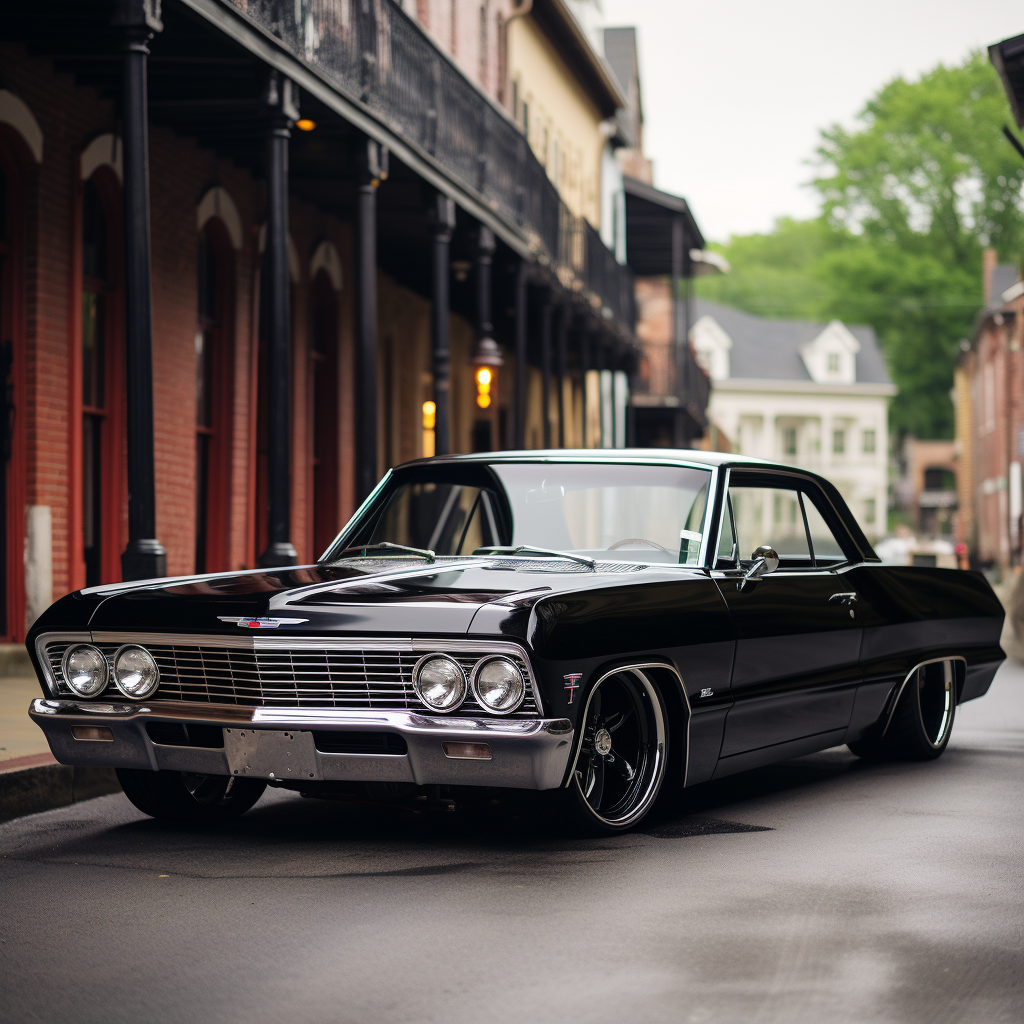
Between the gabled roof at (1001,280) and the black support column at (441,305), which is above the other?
the gabled roof at (1001,280)

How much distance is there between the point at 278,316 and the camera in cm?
1180

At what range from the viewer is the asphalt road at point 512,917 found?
160 inches

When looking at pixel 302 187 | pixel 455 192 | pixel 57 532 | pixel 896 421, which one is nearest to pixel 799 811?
pixel 57 532

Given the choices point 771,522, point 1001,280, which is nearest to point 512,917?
point 771,522

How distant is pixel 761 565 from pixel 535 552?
941mm

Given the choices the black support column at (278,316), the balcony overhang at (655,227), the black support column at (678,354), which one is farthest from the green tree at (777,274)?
the black support column at (278,316)

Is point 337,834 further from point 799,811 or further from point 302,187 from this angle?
point 302,187

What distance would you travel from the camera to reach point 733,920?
4926 millimetres

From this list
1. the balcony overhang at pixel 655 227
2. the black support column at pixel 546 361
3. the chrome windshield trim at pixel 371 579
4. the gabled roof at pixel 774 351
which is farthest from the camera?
the gabled roof at pixel 774 351

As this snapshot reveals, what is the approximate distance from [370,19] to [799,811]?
886 cm

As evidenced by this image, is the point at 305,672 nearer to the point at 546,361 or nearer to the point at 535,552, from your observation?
the point at 535,552

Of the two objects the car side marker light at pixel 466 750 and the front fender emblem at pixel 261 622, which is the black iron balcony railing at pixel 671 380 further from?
the car side marker light at pixel 466 750

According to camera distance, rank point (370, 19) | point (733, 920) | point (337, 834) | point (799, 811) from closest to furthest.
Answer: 1. point (733, 920)
2. point (337, 834)
3. point (799, 811)
4. point (370, 19)

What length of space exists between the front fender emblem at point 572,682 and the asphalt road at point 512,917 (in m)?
0.60
